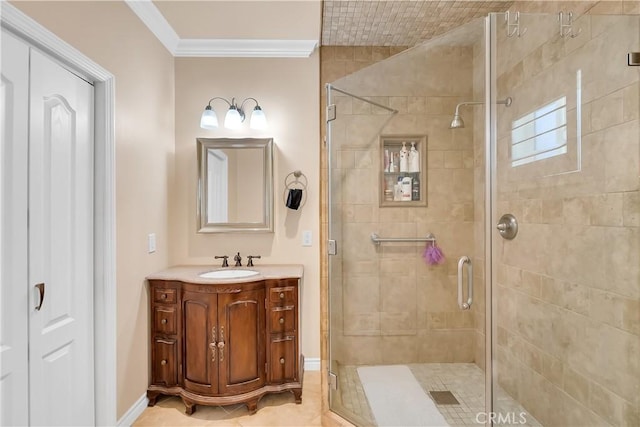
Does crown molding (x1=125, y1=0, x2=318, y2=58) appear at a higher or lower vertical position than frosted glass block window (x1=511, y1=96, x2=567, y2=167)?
higher

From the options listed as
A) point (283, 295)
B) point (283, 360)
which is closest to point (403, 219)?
point (283, 295)

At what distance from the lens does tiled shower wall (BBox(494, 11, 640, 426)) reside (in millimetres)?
1322

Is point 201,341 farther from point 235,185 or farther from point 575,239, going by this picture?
point 575,239

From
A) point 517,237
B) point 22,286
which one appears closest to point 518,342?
point 517,237

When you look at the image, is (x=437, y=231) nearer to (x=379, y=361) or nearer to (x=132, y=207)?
(x=379, y=361)

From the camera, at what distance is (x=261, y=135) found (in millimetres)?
2662

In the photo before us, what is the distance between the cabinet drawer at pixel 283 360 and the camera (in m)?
2.17

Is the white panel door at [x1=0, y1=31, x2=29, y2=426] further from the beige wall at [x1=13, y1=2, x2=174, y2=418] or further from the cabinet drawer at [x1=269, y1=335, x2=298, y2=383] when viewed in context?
the cabinet drawer at [x1=269, y1=335, x2=298, y2=383]

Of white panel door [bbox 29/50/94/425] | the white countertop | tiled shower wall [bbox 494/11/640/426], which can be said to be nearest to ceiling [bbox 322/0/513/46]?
tiled shower wall [bbox 494/11/640/426]

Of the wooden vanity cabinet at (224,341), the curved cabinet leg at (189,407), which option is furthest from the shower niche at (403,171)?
the curved cabinet leg at (189,407)

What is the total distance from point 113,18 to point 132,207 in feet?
3.49

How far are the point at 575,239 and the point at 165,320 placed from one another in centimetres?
231

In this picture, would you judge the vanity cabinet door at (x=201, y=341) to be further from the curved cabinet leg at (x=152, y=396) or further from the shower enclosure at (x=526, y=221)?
the shower enclosure at (x=526, y=221)

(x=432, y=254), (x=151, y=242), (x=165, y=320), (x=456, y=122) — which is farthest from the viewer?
(x=151, y=242)
